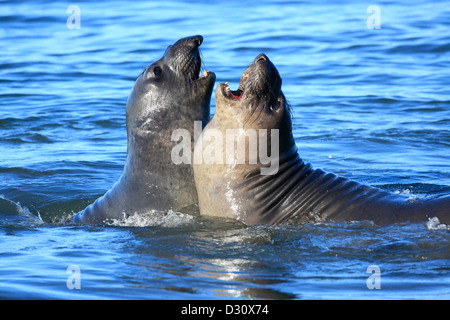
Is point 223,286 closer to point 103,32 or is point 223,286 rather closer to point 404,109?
point 404,109

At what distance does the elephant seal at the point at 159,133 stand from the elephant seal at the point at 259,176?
1.33 feet

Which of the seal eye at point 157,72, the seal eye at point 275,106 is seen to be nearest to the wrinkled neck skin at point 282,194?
the seal eye at point 275,106

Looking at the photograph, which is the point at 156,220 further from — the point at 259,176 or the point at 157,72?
the point at 157,72

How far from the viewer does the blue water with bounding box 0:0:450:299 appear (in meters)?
5.26

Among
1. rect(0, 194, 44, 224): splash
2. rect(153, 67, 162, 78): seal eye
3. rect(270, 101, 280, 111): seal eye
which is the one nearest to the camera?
rect(270, 101, 280, 111): seal eye

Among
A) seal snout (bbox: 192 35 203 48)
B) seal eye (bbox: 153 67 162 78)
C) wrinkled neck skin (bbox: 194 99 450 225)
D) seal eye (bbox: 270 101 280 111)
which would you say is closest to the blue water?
wrinkled neck skin (bbox: 194 99 450 225)

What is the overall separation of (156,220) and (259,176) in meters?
1.03

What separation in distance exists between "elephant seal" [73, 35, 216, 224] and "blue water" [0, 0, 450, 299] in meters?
0.23

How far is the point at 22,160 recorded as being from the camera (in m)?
10.1

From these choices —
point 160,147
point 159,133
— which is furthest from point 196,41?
point 160,147

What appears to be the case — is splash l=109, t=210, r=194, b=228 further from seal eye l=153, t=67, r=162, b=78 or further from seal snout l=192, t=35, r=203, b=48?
seal snout l=192, t=35, r=203, b=48
